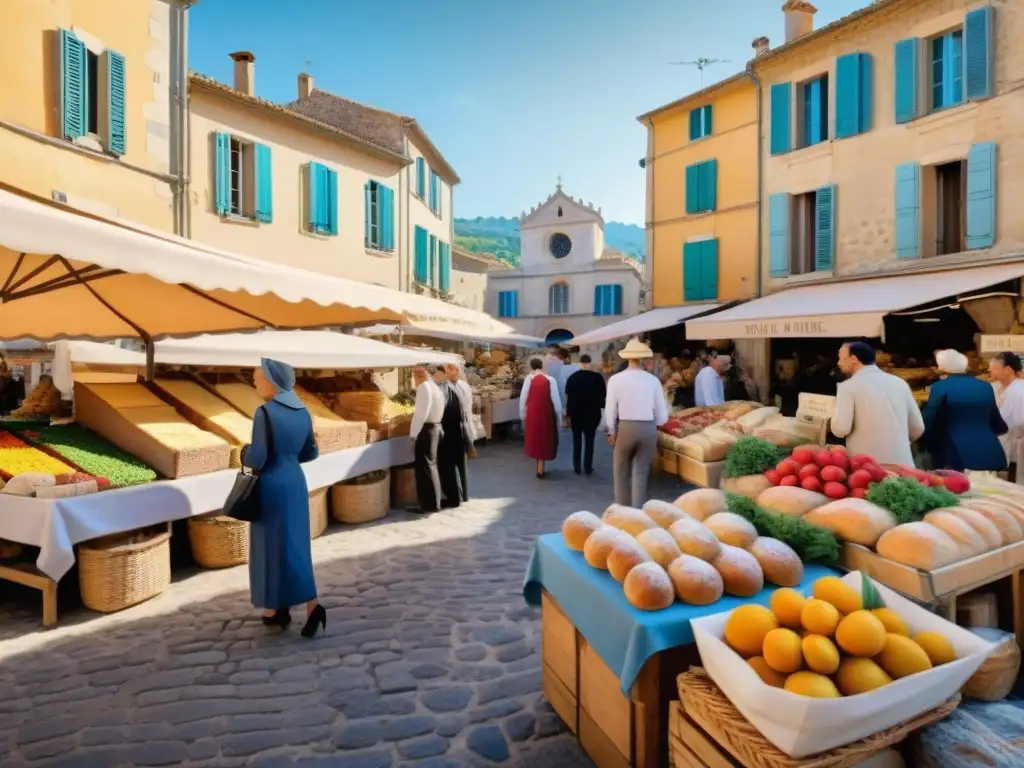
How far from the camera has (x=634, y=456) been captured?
235 inches

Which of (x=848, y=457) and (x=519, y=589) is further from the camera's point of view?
(x=519, y=589)

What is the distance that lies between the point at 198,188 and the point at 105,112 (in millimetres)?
2343

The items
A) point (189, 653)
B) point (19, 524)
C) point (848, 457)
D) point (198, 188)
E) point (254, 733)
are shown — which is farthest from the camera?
point (198, 188)

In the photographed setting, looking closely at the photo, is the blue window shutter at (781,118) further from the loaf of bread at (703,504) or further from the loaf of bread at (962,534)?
the loaf of bread at (962,534)

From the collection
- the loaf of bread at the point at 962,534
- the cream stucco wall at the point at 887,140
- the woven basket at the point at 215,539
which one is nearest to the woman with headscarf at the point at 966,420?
the loaf of bread at the point at 962,534

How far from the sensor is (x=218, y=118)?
1142cm

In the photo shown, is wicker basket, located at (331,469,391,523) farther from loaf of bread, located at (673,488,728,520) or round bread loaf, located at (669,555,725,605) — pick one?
round bread loaf, located at (669,555,725,605)

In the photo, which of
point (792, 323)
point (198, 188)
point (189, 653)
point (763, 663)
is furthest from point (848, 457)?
point (198, 188)

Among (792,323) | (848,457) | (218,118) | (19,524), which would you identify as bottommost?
(19,524)

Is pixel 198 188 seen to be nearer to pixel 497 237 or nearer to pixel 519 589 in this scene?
pixel 519 589

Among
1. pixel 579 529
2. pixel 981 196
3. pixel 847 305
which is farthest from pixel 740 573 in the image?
pixel 981 196

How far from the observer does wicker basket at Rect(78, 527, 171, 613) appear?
14.0ft

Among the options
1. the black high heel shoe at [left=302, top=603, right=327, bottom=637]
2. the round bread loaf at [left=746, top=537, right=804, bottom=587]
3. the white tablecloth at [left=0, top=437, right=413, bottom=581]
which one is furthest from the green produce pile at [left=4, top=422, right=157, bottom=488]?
the round bread loaf at [left=746, top=537, right=804, bottom=587]

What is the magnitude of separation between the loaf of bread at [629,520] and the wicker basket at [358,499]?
4.11 metres
